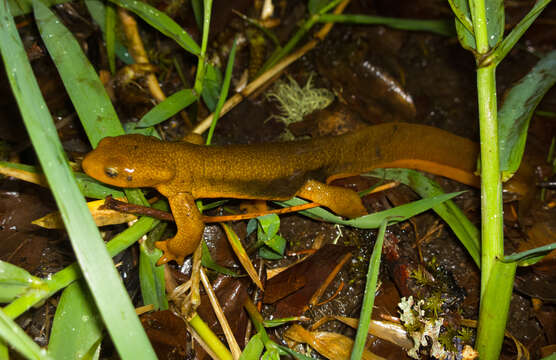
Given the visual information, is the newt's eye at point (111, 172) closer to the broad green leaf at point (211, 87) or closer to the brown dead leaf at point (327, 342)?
the broad green leaf at point (211, 87)

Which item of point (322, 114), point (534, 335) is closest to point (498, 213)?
point (534, 335)

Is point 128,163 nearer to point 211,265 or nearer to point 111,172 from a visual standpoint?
point 111,172

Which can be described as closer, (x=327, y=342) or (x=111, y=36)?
(x=327, y=342)

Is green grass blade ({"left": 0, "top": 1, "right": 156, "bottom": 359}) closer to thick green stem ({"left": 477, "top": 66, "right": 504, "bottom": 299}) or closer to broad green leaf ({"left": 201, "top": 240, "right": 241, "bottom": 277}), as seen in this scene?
broad green leaf ({"left": 201, "top": 240, "right": 241, "bottom": 277})

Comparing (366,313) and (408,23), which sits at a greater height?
(408,23)

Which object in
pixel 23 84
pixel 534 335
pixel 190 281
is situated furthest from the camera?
pixel 534 335

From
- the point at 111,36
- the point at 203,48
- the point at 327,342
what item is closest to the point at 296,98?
the point at 203,48

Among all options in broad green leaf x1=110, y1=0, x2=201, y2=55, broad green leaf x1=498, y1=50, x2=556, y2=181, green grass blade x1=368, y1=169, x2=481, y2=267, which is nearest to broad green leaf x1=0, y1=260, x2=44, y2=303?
broad green leaf x1=110, y1=0, x2=201, y2=55

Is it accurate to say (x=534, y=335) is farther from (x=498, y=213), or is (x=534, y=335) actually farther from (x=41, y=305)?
(x=41, y=305)
